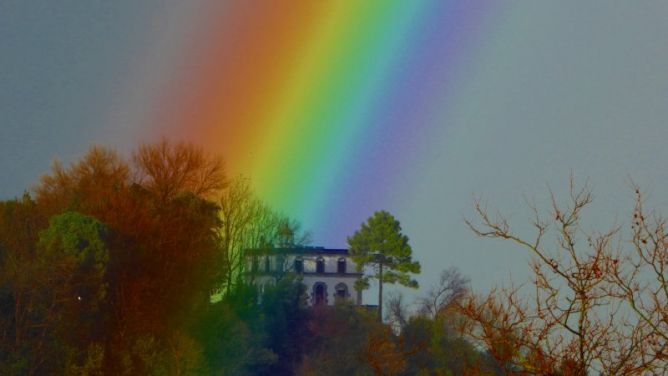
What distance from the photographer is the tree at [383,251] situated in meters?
86.6

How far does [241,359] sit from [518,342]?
45.1 meters

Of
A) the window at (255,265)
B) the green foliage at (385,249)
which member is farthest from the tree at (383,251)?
the window at (255,265)

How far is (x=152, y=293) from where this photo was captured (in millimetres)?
44688

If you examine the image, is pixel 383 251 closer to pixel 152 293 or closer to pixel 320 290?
pixel 320 290

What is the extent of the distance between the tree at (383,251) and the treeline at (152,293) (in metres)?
19.0

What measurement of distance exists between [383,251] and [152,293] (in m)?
45.7

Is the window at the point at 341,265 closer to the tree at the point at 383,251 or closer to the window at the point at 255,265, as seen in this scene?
the tree at the point at 383,251

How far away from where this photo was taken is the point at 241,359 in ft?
175

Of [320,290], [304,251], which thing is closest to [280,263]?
[304,251]

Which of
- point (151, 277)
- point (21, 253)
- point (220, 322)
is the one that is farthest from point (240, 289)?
point (21, 253)

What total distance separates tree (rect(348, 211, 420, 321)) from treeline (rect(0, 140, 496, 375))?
1896 cm

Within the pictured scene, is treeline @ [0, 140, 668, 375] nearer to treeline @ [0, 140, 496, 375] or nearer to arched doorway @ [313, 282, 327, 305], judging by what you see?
treeline @ [0, 140, 496, 375]

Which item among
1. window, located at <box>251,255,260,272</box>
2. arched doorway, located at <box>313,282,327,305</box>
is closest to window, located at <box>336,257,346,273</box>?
arched doorway, located at <box>313,282,327,305</box>

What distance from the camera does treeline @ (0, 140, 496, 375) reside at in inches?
1481
